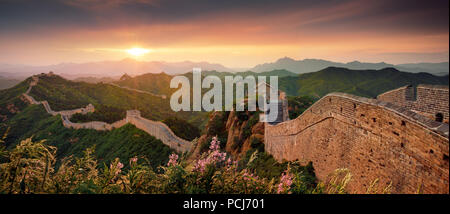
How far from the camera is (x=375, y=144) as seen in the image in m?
5.04

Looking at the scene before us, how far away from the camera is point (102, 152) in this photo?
92.2ft

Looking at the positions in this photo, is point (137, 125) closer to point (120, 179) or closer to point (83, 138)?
point (83, 138)

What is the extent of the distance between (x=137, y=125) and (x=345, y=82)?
51.7 meters

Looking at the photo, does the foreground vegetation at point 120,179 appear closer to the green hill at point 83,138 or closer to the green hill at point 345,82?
the green hill at point 83,138

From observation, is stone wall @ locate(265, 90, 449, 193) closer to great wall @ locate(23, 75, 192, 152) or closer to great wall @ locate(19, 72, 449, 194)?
great wall @ locate(19, 72, 449, 194)

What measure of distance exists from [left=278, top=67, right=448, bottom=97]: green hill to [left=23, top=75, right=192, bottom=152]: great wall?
116ft

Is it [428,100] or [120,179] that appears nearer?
[120,179]

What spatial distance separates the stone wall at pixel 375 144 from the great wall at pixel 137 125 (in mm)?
8261

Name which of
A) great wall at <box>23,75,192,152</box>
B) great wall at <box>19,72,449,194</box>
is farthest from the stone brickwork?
great wall at <box>23,75,192,152</box>

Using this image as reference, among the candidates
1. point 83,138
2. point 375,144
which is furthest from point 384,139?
point 83,138

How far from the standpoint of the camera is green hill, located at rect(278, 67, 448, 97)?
172ft
